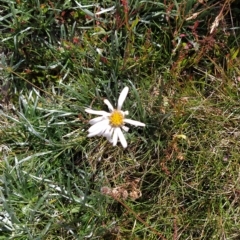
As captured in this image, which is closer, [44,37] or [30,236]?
[30,236]

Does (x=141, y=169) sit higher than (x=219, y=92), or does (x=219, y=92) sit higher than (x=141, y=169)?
(x=219, y=92)

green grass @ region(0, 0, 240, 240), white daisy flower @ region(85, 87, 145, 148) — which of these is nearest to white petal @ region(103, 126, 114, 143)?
white daisy flower @ region(85, 87, 145, 148)

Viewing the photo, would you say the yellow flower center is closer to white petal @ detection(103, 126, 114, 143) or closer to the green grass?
white petal @ detection(103, 126, 114, 143)

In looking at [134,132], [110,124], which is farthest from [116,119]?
[134,132]

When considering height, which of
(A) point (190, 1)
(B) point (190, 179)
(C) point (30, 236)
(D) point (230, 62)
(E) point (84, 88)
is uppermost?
(A) point (190, 1)

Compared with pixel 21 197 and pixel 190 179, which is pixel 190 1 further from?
pixel 21 197

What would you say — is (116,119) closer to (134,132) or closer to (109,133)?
(109,133)

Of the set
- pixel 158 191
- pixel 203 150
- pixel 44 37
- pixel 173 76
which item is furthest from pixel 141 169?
pixel 44 37
